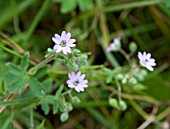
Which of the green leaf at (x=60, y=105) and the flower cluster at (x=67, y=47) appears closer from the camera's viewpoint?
the flower cluster at (x=67, y=47)

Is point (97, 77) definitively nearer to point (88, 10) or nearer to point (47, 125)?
point (47, 125)

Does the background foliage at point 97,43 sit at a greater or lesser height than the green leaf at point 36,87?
greater

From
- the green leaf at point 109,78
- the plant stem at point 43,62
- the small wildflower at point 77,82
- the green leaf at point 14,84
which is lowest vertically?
the small wildflower at point 77,82

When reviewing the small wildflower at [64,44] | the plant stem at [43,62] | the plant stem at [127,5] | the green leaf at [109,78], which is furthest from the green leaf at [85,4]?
the small wildflower at [64,44]

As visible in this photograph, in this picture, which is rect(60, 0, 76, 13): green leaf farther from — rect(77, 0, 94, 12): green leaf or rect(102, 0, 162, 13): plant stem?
rect(102, 0, 162, 13): plant stem

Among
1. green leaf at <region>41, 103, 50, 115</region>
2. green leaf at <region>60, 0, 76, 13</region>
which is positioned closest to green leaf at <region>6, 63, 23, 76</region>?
green leaf at <region>41, 103, 50, 115</region>

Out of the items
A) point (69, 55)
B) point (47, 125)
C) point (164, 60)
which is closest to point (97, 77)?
point (47, 125)

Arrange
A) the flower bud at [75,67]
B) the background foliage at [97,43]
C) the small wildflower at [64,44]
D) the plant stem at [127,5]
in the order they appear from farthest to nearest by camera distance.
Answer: the plant stem at [127,5] < the background foliage at [97,43] < the flower bud at [75,67] < the small wildflower at [64,44]

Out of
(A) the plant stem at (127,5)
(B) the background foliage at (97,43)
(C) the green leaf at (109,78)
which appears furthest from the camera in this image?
(A) the plant stem at (127,5)

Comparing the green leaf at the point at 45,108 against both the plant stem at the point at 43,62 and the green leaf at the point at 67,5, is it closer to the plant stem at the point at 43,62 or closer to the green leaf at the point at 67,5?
Answer: the plant stem at the point at 43,62
